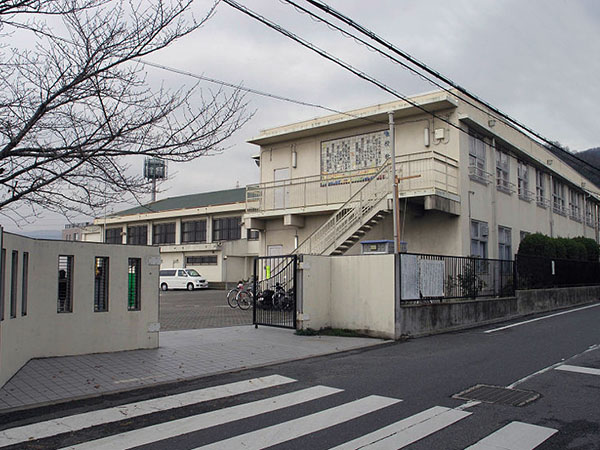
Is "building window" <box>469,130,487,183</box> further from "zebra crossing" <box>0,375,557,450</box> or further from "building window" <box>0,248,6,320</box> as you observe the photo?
"building window" <box>0,248,6,320</box>

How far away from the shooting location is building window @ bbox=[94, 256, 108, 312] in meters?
10.3

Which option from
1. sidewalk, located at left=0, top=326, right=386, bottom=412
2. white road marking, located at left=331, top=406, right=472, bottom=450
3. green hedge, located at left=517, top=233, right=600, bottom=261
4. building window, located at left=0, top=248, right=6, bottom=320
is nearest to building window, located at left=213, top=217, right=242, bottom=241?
green hedge, located at left=517, top=233, right=600, bottom=261

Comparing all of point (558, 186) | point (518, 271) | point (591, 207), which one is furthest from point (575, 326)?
point (591, 207)

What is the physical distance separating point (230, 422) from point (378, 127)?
59.7ft

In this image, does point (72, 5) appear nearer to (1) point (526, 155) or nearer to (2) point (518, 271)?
(2) point (518, 271)

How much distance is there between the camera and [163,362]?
9617 mm

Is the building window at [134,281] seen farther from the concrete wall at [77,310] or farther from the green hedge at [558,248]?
the green hedge at [558,248]

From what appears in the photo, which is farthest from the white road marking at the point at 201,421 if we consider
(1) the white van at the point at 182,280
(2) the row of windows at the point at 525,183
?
(1) the white van at the point at 182,280

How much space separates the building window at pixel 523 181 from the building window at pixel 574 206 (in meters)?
9.49

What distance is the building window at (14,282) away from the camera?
26.4ft

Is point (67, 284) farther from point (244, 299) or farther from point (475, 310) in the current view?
point (244, 299)

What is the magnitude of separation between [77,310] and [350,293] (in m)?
6.61

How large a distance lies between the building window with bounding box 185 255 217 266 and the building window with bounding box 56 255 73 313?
34.0 meters

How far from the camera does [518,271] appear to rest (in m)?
19.9
